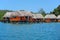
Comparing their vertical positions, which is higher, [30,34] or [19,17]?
[19,17]

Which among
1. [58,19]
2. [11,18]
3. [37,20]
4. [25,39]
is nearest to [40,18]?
[37,20]

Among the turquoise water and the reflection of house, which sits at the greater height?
the reflection of house

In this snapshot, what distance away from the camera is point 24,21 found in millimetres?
69500

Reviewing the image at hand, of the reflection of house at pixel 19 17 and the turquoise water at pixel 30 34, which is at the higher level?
the reflection of house at pixel 19 17

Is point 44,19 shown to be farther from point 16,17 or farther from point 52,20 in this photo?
point 16,17

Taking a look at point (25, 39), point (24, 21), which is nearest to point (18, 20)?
point (24, 21)

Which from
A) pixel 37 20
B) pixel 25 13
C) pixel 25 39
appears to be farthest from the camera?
pixel 37 20

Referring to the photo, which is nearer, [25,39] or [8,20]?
[25,39]

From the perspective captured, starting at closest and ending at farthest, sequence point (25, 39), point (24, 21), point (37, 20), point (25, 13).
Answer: point (25, 39), point (24, 21), point (25, 13), point (37, 20)

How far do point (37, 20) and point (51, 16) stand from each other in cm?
616

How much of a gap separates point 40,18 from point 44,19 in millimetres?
2391

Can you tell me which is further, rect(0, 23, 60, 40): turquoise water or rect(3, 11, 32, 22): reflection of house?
rect(3, 11, 32, 22): reflection of house

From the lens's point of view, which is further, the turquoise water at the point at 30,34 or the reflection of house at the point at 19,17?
the reflection of house at the point at 19,17

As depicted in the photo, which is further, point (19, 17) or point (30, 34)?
point (19, 17)
